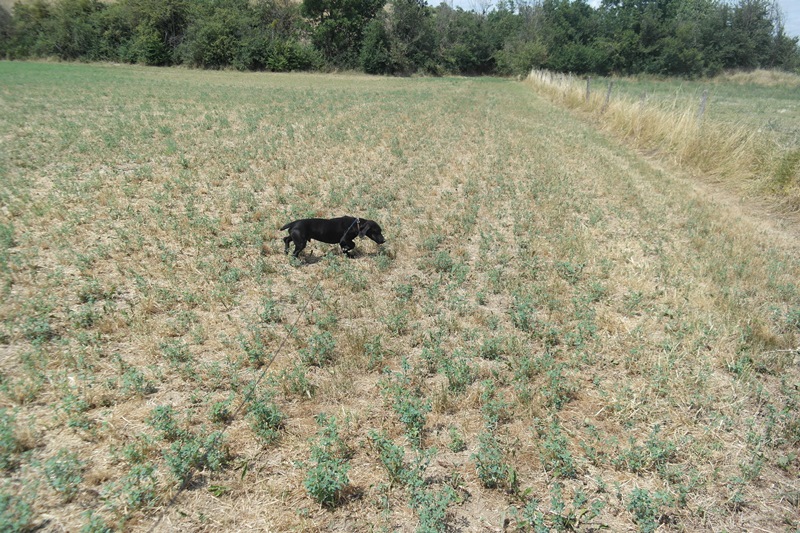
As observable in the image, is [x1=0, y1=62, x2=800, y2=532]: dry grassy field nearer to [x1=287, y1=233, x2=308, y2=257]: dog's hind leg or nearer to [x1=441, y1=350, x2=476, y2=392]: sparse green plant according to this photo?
[x1=441, y1=350, x2=476, y2=392]: sparse green plant

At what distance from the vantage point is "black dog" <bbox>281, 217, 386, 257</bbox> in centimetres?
581

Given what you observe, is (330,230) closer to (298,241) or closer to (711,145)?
(298,241)

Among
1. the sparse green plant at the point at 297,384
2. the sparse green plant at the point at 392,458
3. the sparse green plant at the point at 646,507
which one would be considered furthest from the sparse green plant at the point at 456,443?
the sparse green plant at the point at 297,384

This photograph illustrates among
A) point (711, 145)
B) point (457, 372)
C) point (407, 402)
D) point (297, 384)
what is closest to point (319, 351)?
point (297, 384)

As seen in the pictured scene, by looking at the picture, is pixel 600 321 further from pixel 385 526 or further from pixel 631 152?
pixel 631 152

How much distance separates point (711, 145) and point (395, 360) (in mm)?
10538

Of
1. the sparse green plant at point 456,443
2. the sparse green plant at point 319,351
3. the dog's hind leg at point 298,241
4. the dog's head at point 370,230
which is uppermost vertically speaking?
the dog's head at point 370,230

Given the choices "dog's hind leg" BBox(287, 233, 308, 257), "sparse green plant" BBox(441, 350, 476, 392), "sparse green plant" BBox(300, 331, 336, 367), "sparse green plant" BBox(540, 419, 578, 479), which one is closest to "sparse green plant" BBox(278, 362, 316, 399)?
"sparse green plant" BBox(300, 331, 336, 367)

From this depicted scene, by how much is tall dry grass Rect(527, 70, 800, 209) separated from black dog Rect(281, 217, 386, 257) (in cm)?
794

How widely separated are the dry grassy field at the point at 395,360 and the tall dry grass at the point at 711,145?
87cm

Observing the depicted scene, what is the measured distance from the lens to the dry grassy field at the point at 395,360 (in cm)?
279

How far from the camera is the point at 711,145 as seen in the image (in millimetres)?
10703

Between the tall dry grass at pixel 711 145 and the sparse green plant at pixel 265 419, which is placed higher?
the tall dry grass at pixel 711 145

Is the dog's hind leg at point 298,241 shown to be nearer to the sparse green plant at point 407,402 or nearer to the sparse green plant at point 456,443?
the sparse green plant at point 407,402
